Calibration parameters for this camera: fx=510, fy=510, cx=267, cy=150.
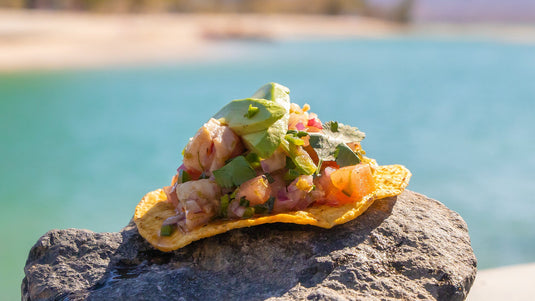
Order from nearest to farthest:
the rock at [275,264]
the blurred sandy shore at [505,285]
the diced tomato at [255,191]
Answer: the rock at [275,264] < the diced tomato at [255,191] < the blurred sandy shore at [505,285]

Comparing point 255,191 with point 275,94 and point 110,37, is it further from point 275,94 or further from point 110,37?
point 110,37

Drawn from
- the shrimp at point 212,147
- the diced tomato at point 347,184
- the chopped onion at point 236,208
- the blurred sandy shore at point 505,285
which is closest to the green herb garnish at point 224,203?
the chopped onion at point 236,208

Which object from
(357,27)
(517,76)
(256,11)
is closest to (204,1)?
(256,11)

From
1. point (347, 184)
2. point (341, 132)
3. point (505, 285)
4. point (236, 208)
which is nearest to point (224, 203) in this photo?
point (236, 208)

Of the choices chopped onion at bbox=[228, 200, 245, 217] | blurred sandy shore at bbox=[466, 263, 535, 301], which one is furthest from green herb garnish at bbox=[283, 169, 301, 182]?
blurred sandy shore at bbox=[466, 263, 535, 301]

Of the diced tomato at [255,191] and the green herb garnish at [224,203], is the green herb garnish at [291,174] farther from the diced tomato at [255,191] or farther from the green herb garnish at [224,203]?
the green herb garnish at [224,203]

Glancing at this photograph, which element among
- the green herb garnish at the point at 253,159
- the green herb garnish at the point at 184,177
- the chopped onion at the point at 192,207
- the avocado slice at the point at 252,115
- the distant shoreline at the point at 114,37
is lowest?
the distant shoreline at the point at 114,37
